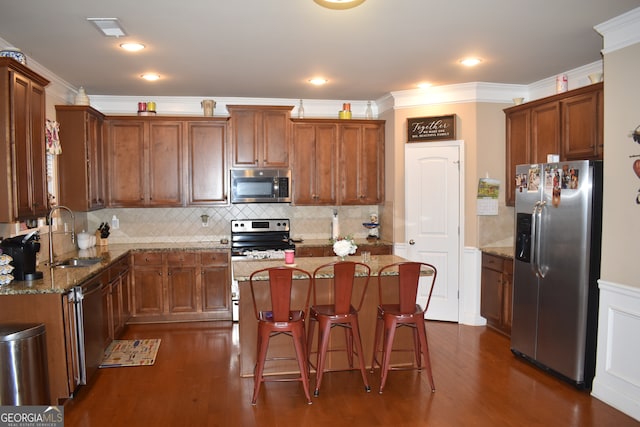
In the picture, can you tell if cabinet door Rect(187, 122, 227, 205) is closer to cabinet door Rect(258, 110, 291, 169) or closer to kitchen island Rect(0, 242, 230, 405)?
cabinet door Rect(258, 110, 291, 169)

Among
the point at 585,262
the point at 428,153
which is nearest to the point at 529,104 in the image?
the point at 428,153

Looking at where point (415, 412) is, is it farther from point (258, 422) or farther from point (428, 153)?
A: point (428, 153)

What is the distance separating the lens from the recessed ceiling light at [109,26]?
309 centimetres

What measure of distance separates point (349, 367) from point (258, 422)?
105 cm

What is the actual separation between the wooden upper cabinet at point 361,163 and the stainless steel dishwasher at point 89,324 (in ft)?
9.92

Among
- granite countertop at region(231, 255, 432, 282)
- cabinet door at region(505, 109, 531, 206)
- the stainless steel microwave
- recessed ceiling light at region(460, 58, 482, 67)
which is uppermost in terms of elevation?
recessed ceiling light at region(460, 58, 482, 67)

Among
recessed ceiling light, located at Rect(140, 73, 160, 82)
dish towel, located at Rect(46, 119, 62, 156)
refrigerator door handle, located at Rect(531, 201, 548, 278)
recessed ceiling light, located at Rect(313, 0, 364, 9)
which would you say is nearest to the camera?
recessed ceiling light, located at Rect(313, 0, 364, 9)

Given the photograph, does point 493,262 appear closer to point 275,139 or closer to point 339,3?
point 275,139

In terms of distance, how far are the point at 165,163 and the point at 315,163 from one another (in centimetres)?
180

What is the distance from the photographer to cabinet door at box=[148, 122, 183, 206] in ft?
17.9

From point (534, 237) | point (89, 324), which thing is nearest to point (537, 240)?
point (534, 237)

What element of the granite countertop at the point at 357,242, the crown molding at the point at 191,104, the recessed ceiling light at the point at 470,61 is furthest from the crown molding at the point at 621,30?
the crown molding at the point at 191,104

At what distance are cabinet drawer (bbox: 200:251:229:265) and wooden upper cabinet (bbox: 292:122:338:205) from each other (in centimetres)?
108

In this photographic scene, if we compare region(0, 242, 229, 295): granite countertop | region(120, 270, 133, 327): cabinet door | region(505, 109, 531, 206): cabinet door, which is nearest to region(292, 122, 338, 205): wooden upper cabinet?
region(0, 242, 229, 295): granite countertop
